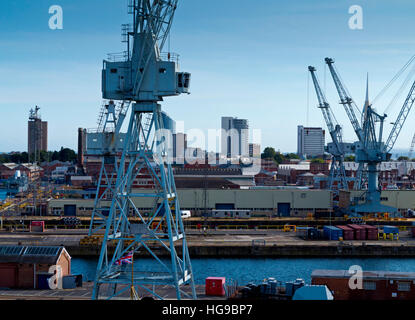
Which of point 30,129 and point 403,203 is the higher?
point 30,129

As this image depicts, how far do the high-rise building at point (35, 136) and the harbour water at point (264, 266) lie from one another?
27.1m

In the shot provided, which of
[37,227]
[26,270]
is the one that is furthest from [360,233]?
[26,270]

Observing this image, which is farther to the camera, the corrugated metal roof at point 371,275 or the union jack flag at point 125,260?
the corrugated metal roof at point 371,275

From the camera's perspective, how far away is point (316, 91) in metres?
56.4

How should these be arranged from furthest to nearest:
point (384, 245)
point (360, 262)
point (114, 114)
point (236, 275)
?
point (384, 245) → point (360, 262) → point (236, 275) → point (114, 114)

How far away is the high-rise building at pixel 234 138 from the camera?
473 ft

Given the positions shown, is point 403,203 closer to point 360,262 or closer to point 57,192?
point 360,262

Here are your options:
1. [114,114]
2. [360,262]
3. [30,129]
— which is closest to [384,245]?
[360,262]

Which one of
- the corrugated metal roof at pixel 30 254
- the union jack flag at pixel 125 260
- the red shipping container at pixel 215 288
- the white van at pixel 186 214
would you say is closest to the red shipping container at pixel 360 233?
the white van at pixel 186 214

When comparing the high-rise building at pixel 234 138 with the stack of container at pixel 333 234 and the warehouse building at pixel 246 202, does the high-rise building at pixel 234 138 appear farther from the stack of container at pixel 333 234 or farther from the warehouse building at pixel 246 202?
the stack of container at pixel 333 234

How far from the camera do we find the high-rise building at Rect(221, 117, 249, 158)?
144 metres

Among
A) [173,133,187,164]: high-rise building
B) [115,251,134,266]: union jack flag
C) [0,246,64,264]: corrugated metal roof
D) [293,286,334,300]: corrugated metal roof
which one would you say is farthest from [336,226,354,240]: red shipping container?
[173,133,187,164]: high-rise building

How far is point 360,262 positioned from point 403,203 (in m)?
18.6

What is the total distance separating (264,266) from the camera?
88.4ft
